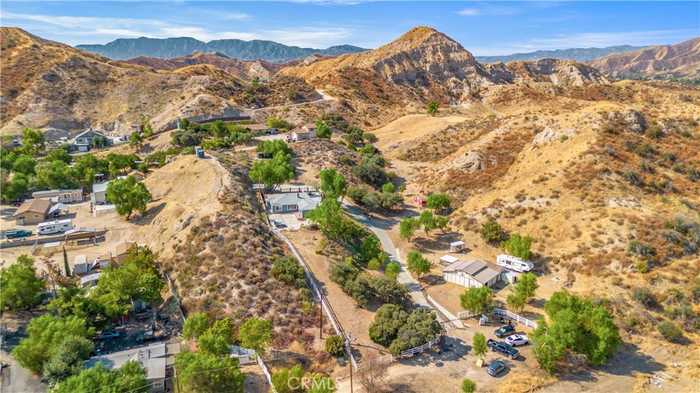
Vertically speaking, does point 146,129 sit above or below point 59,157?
above

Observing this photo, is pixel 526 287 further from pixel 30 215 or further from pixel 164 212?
pixel 30 215

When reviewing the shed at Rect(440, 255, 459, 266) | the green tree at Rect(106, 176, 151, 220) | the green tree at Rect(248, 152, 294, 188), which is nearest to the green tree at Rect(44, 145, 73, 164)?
the green tree at Rect(106, 176, 151, 220)

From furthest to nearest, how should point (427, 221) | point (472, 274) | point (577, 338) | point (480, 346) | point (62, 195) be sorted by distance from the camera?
point (62, 195) → point (427, 221) → point (472, 274) → point (480, 346) → point (577, 338)

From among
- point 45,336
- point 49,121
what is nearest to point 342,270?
point 45,336

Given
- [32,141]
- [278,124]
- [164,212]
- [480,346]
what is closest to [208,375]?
[480,346]

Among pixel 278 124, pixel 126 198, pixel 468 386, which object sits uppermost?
pixel 278 124

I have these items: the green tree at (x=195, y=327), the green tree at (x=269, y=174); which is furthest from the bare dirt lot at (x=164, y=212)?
the green tree at (x=195, y=327)

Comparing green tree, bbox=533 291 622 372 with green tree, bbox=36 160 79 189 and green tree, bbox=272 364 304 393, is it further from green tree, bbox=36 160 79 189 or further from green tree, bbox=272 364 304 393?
green tree, bbox=36 160 79 189
